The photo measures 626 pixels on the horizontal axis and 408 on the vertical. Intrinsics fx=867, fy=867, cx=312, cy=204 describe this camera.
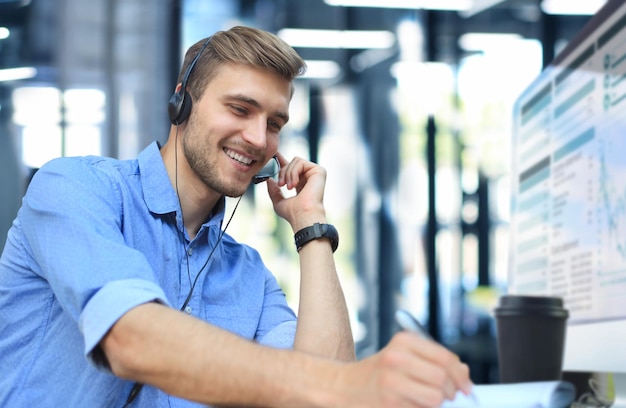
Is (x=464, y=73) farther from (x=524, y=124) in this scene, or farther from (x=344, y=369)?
(x=344, y=369)

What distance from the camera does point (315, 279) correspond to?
1.59 meters

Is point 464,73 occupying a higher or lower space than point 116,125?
higher

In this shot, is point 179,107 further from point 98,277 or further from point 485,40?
point 485,40

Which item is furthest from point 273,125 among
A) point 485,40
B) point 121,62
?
point 485,40

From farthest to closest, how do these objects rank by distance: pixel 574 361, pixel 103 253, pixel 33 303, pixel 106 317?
1. pixel 574 361
2. pixel 33 303
3. pixel 103 253
4. pixel 106 317

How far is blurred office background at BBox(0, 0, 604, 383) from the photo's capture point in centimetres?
446

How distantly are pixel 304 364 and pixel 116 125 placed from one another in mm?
3828

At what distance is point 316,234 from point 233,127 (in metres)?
0.26

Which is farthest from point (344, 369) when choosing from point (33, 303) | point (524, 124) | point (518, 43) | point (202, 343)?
point (518, 43)

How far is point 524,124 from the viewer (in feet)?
6.51

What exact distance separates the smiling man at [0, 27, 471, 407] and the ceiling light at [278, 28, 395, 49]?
2953mm

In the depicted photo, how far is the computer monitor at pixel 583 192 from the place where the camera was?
Answer: 144 cm

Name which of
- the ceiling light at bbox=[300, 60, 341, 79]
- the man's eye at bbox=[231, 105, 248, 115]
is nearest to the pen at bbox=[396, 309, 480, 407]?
the man's eye at bbox=[231, 105, 248, 115]

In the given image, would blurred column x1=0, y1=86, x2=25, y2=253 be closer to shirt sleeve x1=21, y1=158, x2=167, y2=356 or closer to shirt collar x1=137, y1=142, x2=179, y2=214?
shirt collar x1=137, y1=142, x2=179, y2=214
